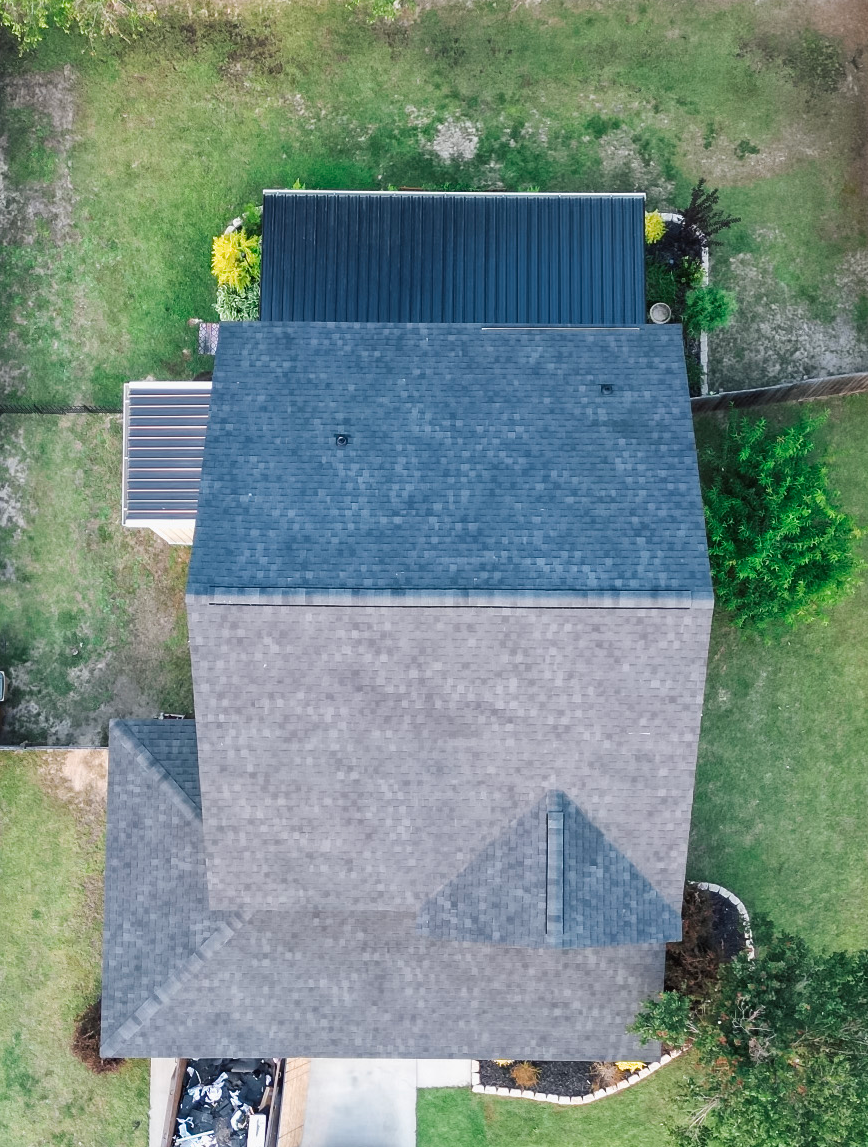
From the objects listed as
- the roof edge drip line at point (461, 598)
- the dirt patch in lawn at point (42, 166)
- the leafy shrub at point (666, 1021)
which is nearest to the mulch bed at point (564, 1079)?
the leafy shrub at point (666, 1021)

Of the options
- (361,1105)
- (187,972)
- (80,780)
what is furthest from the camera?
(80,780)

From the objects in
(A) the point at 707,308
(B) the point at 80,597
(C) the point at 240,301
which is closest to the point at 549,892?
(A) the point at 707,308

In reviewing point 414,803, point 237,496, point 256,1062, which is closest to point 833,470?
point 414,803

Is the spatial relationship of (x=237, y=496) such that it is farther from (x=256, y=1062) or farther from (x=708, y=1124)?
(x=708, y=1124)

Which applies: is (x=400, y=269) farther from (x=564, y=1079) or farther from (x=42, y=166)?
(x=564, y=1079)

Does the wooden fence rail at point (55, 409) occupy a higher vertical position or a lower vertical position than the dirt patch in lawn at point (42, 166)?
lower

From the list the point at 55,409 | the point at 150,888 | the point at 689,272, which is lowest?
the point at 150,888

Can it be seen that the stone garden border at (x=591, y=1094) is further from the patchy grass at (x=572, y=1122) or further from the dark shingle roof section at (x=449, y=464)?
the dark shingle roof section at (x=449, y=464)
